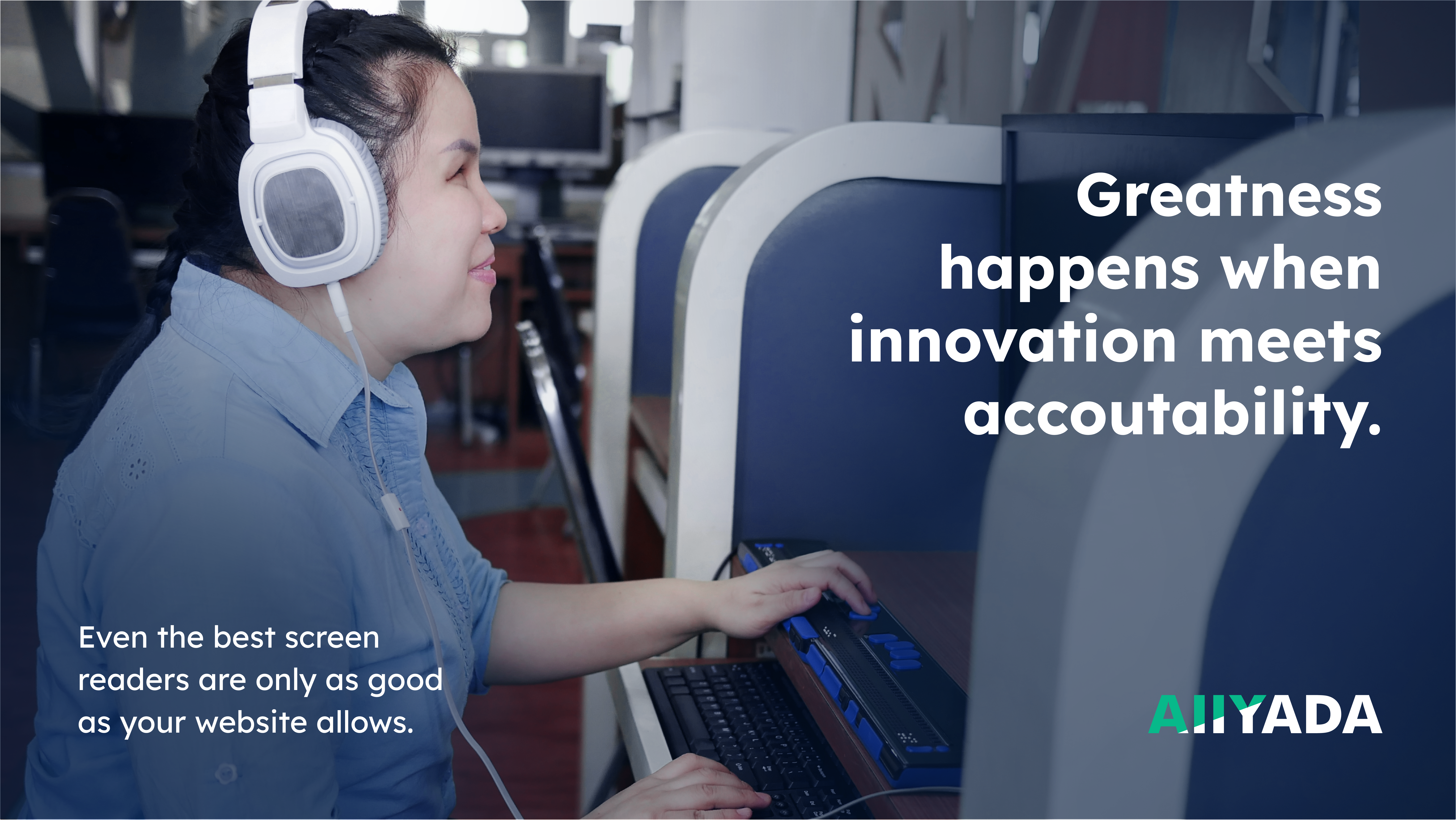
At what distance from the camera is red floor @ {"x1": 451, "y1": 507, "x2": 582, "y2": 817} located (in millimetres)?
1942

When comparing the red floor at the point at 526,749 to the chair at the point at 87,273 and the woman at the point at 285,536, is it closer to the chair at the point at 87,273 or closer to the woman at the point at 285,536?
the woman at the point at 285,536

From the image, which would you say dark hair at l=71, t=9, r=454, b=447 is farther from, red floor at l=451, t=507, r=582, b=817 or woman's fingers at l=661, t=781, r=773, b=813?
red floor at l=451, t=507, r=582, b=817

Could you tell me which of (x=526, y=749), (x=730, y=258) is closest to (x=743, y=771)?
(x=730, y=258)

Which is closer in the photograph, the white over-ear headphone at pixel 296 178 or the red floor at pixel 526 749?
the white over-ear headphone at pixel 296 178

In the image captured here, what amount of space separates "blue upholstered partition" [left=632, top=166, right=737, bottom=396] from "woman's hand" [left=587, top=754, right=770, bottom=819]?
105cm

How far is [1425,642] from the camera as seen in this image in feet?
1.12

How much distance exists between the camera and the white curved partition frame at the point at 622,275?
176cm

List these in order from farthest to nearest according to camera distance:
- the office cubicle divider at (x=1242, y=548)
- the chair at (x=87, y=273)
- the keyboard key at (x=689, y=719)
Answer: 1. the chair at (x=87, y=273)
2. the keyboard key at (x=689, y=719)
3. the office cubicle divider at (x=1242, y=548)

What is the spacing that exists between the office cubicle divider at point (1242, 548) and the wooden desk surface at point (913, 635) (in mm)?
254

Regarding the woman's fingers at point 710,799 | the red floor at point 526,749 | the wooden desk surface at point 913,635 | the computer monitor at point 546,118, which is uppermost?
the computer monitor at point 546,118

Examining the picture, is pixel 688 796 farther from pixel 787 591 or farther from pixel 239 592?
pixel 239 592

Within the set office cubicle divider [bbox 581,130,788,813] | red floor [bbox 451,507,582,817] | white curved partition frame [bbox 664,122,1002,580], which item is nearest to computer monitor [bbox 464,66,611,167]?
red floor [bbox 451,507,582,817]

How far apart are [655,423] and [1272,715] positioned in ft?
4.16

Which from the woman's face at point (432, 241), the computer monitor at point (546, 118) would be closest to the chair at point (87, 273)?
the computer monitor at point (546, 118)
